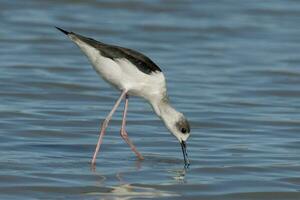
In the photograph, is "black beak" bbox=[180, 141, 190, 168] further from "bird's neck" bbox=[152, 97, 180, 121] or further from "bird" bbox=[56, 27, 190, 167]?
"bird's neck" bbox=[152, 97, 180, 121]

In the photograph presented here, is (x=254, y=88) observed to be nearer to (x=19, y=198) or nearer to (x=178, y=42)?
(x=178, y=42)

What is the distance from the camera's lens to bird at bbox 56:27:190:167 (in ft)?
37.1

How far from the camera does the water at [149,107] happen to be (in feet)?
33.0

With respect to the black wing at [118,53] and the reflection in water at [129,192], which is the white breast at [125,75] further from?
the reflection in water at [129,192]

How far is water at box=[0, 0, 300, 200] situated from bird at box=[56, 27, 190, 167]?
244 millimetres

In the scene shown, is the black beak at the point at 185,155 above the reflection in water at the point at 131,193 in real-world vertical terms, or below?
above

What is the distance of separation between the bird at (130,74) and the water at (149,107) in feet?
0.80

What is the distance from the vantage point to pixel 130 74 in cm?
1145

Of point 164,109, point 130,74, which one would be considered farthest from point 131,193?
point 164,109

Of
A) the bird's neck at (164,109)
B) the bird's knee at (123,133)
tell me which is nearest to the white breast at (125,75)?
the bird's neck at (164,109)

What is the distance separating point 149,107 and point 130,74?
9.02 ft

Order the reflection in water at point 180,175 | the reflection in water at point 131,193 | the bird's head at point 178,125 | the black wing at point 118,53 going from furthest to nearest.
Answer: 1. the bird's head at point 178,125
2. the black wing at point 118,53
3. the reflection in water at point 180,175
4. the reflection in water at point 131,193

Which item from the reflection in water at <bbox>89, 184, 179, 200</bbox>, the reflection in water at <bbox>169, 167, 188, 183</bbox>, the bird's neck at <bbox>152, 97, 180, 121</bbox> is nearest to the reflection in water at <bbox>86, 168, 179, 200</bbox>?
the reflection in water at <bbox>89, 184, 179, 200</bbox>

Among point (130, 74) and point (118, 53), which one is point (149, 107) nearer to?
point (130, 74)
